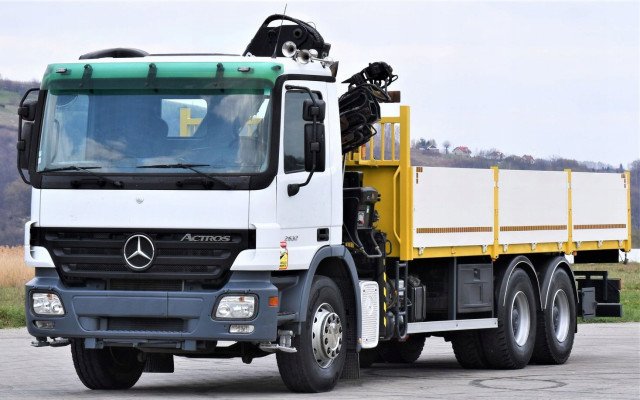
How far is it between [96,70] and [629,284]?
27.1 metres

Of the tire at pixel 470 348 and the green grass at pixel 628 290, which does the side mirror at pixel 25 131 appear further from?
the green grass at pixel 628 290

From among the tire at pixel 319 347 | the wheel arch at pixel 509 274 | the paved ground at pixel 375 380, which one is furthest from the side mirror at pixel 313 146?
the wheel arch at pixel 509 274

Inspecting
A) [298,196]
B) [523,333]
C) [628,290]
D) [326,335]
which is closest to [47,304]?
[298,196]

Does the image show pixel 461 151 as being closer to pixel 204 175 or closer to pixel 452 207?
pixel 452 207

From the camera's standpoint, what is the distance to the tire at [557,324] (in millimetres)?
18375

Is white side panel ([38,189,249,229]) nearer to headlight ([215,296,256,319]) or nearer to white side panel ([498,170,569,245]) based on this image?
headlight ([215,296,256,319])

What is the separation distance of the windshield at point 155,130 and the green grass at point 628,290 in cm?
911

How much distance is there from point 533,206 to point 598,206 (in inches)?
79.1

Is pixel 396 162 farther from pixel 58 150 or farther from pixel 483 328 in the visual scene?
pixel 58 150

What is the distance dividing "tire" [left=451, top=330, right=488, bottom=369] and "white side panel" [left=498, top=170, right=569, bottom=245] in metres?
1.22

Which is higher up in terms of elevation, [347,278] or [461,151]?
[461,151]

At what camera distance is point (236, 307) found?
12812 millimetres

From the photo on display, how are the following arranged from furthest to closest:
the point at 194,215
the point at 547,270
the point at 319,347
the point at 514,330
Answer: the point at 547,270
the point at 514,330
the point at 319,347
the point at 194,215

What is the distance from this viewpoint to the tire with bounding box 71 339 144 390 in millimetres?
14148
